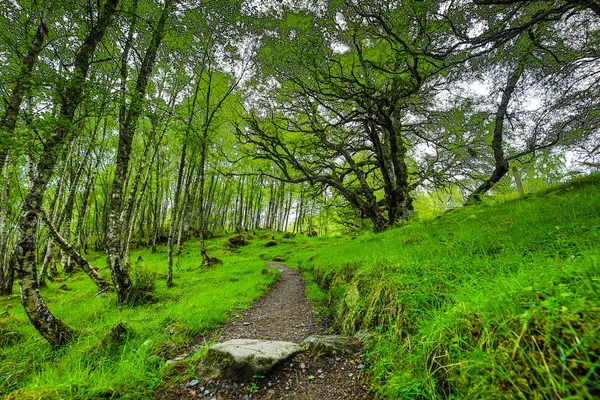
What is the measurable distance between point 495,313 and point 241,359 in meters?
3.12

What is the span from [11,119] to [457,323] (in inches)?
375

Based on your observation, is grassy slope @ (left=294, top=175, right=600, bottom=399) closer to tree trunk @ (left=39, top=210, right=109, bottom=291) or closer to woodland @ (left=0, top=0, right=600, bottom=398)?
woodland @ (left=0, top=0, right=600, bottom=398)

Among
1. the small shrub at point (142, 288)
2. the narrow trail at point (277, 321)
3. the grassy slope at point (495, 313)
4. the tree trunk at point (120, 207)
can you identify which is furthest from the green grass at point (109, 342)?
the grassy slope at point (495, 313)

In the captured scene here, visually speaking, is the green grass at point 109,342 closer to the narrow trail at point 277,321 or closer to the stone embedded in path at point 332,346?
the narrow trail at point 277,321

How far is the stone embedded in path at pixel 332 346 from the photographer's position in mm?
3488

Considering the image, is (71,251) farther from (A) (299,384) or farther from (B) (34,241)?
(A) (299,384)

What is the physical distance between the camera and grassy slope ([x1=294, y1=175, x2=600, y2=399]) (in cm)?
142

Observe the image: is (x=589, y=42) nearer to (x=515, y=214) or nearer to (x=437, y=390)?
(x=515, y=214)

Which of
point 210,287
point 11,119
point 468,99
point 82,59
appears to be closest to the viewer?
point 82,59

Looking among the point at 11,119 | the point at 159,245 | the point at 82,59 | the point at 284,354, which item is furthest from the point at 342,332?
the point at 159,245

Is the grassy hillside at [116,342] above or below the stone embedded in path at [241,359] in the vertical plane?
below

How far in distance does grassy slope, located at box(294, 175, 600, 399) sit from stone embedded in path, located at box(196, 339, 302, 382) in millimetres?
1353

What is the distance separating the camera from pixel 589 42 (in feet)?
22.6

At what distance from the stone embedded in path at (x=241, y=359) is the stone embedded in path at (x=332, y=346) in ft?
0.92
